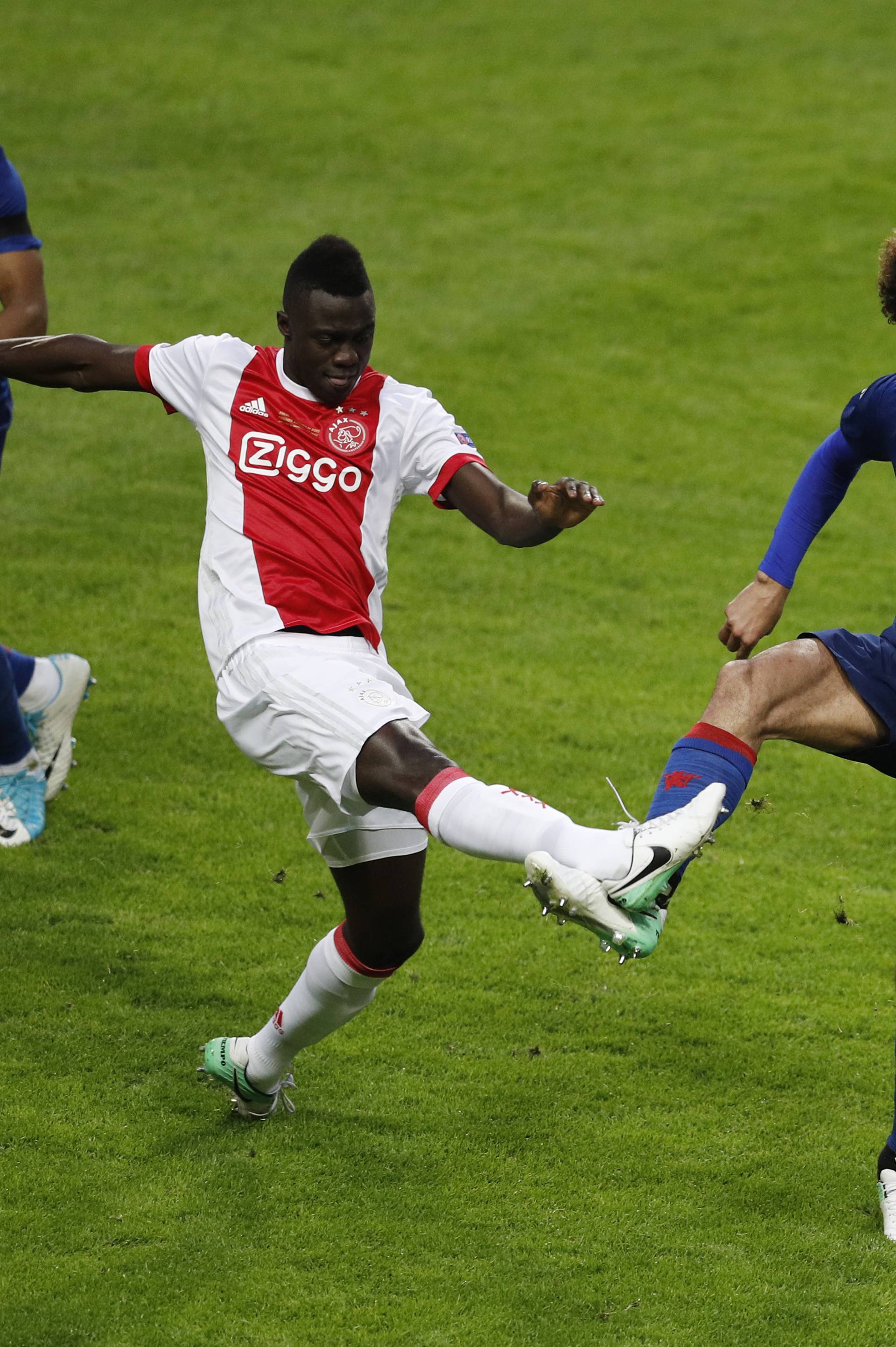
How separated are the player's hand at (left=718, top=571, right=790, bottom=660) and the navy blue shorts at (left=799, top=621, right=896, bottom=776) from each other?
0.37 ft

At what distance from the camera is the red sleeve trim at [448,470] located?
423 cm

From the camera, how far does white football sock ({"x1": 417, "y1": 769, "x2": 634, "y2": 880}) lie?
3324 millimetres

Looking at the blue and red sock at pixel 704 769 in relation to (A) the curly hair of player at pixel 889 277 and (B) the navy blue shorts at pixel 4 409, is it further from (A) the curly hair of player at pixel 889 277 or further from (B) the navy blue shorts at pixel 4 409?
(B) the navy blue shorts at pixel 4 409

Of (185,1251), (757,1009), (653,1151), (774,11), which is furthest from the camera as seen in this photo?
(774,11)

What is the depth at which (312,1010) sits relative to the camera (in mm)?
4445

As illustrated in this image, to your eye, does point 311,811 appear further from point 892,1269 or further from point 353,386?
point 892,1269

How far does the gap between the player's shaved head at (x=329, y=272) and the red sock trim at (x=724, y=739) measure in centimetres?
145

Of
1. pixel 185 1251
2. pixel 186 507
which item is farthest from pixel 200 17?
pixel 185 1251

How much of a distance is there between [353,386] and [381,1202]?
2.23m

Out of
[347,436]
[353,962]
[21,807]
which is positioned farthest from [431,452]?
[21,807]

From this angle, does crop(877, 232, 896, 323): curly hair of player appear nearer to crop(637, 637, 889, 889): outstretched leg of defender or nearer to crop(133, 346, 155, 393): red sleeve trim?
crop(637, 637, 889, 889): outstretched leg of defender

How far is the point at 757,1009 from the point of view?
5.38 meters

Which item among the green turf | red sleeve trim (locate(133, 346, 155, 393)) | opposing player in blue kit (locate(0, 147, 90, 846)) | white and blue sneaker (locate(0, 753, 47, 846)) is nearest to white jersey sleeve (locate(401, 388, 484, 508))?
red sleeve trim (locate(133, 346, 155, 393))

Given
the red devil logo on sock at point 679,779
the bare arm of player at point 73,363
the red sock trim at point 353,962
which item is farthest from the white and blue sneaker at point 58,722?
the red devil logo on sock at point 679,779
